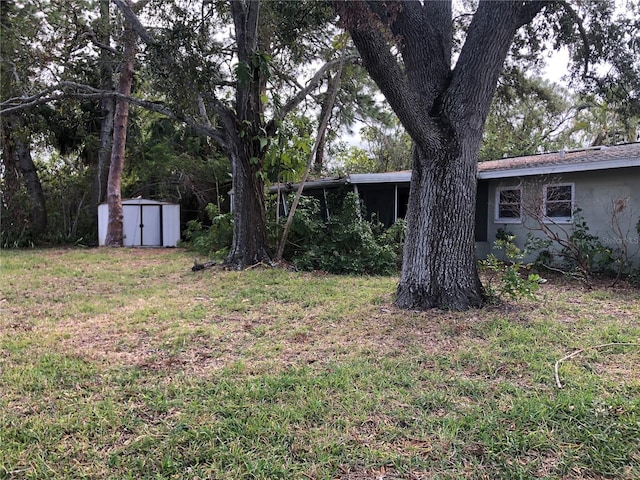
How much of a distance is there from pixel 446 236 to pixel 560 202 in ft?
17.2

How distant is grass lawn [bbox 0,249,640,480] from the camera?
228 cm

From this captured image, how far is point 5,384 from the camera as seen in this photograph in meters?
3.15

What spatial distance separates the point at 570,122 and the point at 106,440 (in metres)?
23.3

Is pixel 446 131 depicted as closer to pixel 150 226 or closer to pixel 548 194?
pixel 548 194

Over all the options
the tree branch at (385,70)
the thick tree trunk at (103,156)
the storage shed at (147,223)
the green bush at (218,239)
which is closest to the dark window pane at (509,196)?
the tree branch at (385,70)

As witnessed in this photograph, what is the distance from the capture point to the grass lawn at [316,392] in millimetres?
2279

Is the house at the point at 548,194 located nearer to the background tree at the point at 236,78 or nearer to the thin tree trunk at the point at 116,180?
the background tree at the point at 236,78

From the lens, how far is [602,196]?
8719mm

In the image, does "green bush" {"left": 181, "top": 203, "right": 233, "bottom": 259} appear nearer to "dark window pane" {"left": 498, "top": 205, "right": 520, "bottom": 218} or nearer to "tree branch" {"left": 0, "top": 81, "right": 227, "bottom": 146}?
"tree branch" {"left": 0, "top": 81, "right": 227, "bottom": 146}

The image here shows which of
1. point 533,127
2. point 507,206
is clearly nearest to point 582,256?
point 507,206

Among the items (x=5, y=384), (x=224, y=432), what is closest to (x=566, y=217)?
(x=224, y=432)

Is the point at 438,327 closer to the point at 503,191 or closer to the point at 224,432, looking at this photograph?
the point at 224,432

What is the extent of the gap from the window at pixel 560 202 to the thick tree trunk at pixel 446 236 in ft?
15.2

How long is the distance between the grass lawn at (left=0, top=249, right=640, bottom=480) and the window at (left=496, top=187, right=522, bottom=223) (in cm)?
433
